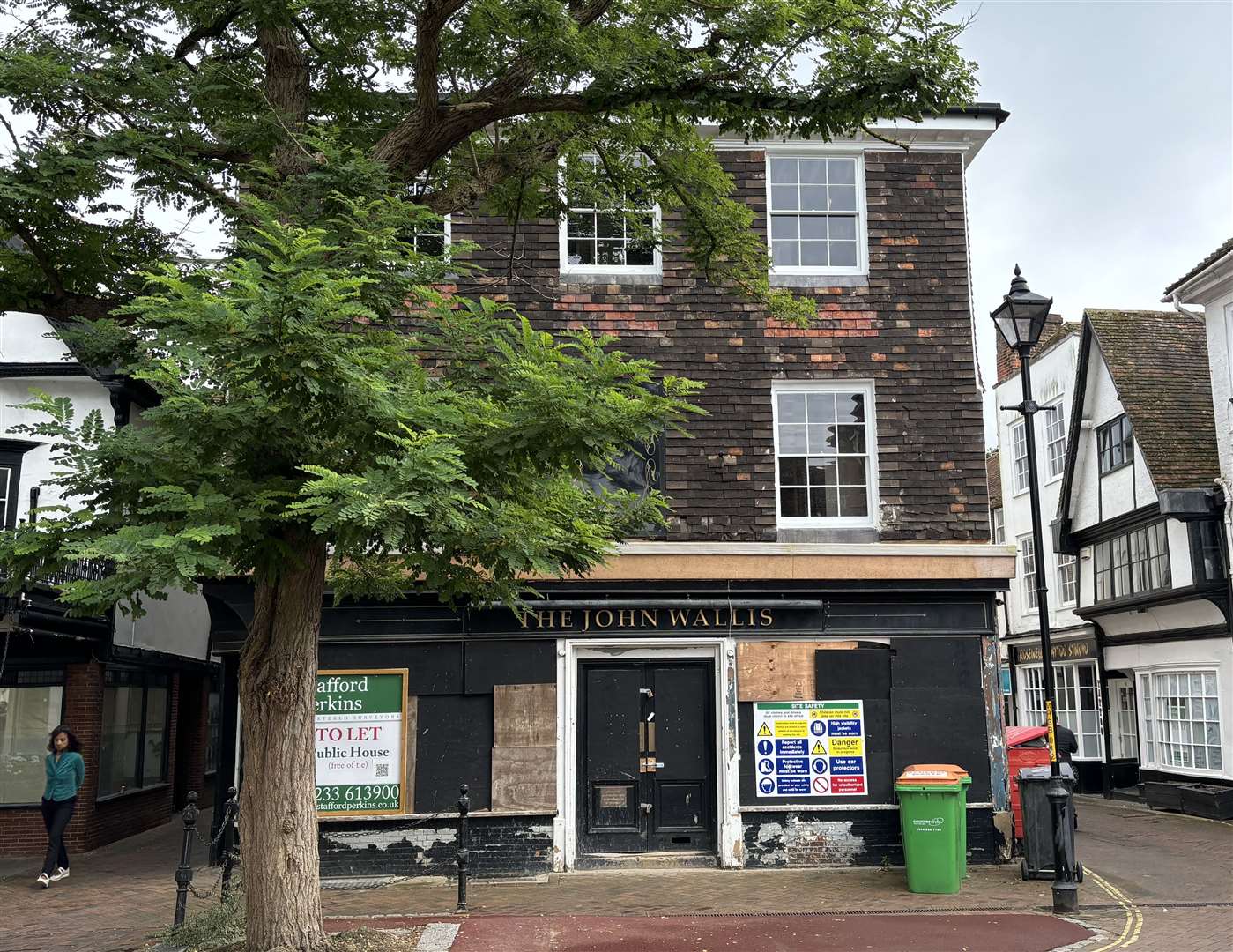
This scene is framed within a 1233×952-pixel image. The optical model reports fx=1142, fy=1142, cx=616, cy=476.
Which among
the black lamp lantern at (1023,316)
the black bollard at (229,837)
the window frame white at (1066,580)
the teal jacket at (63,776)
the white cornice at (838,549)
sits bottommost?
the black bollard at (229,837)

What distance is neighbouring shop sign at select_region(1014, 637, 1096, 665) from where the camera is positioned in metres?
24.5

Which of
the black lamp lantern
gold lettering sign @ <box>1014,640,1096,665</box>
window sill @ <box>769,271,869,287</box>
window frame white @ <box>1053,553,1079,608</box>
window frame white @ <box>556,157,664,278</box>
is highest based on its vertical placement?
window frame white @ <box>556,157,664,278</box>

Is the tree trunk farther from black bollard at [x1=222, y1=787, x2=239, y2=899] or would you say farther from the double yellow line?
the double yellow line

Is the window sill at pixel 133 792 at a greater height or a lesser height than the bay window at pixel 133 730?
lesser

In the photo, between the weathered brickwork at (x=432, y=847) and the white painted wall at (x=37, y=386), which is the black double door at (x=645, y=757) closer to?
the weathered brickwork at (x=432, y=847)

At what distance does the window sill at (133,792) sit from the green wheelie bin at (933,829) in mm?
11355

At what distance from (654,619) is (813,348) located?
3864 millimetres

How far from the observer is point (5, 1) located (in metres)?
9.65

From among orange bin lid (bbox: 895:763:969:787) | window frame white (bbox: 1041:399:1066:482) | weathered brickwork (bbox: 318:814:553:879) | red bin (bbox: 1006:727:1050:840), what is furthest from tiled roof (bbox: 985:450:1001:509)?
weathered brickwork (bbox: 318:814:553:879)

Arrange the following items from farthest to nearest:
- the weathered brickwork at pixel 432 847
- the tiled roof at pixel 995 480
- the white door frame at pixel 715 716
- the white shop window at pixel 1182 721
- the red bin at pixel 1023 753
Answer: the tiled roof at pixel 995 480
the white shop window at pixel 1182 721
the red bin at pixel 1023 753
the white door frame at pixel 715 716
the weathered brickwork at pixel 432 847

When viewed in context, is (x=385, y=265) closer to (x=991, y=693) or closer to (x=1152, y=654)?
(x=991, y=693)

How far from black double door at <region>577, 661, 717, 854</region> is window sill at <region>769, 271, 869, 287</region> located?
479 centimetres

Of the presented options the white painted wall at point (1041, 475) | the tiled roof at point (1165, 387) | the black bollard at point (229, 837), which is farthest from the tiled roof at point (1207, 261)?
the black bollard at point (229, 837)

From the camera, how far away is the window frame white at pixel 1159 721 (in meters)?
19.1
